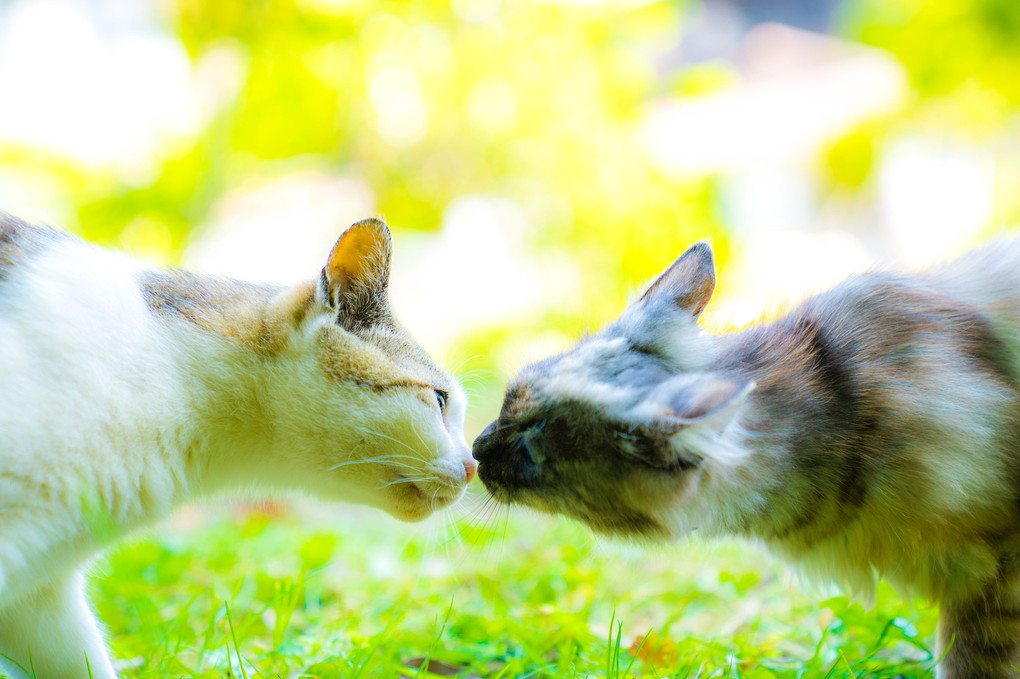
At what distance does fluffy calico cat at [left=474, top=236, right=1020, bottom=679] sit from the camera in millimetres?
1825

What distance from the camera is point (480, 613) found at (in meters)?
2.63

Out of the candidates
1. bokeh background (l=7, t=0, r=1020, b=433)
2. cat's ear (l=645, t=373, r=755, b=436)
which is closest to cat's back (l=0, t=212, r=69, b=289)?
cat's ear (l=645, t=373, r=755, b=436)

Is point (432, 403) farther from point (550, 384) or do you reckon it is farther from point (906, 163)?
point (906, 163)

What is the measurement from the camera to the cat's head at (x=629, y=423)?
69.2 inches

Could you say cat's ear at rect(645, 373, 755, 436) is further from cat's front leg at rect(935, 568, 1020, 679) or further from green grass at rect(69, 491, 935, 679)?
cat's front leg at rect(935, 568, 1020, 679)

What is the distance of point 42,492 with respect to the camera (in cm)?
153

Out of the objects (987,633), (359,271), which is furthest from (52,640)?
(987,633)

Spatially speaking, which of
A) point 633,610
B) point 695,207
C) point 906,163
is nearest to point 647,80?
point 695,207

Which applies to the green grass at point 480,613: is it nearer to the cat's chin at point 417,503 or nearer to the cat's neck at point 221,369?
the cat's chin at point 417,503

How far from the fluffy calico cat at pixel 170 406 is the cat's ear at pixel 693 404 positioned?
63cm

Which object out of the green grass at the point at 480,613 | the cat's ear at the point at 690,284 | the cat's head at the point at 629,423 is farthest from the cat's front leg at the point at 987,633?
the cat's ear at the point at 690,284

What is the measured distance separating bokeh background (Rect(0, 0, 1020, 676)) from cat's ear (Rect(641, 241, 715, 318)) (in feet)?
9.45

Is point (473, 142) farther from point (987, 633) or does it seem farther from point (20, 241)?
point (987, 633)

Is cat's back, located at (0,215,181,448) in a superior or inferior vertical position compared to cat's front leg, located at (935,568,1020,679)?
superior
